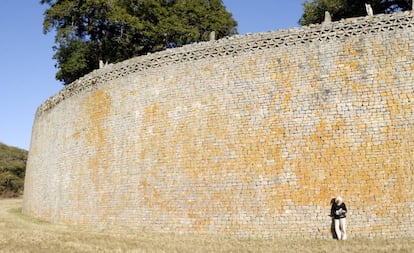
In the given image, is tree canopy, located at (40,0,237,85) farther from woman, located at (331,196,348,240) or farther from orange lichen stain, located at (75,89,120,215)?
woman, located at (331,196,348,240)

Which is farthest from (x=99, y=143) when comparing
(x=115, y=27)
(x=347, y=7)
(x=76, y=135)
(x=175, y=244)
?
(x=347, y=7)

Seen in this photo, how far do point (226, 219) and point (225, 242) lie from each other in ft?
4.69

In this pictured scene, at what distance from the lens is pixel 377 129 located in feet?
40.1

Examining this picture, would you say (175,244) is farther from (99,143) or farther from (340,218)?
(99,143)

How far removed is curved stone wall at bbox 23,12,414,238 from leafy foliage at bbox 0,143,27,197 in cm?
3091

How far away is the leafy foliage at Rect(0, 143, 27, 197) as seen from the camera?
44075 mm

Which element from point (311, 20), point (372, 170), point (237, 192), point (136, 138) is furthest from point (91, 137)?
point (311, 20)

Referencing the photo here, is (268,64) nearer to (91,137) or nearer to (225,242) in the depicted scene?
(225,242)

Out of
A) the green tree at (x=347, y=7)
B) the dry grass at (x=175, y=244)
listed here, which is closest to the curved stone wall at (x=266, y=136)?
the dry grass at (x=175, y=244)

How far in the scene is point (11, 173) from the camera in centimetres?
4625

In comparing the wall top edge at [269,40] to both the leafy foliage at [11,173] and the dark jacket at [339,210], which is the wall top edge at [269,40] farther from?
the leafy foliage at [11,173]

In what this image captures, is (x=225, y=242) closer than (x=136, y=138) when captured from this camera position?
Yes

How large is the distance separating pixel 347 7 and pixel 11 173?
1449 inches

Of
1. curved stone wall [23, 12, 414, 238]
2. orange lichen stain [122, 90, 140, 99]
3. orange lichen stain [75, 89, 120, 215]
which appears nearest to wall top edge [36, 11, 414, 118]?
curved stone wall [23, 12, 414, 238]
